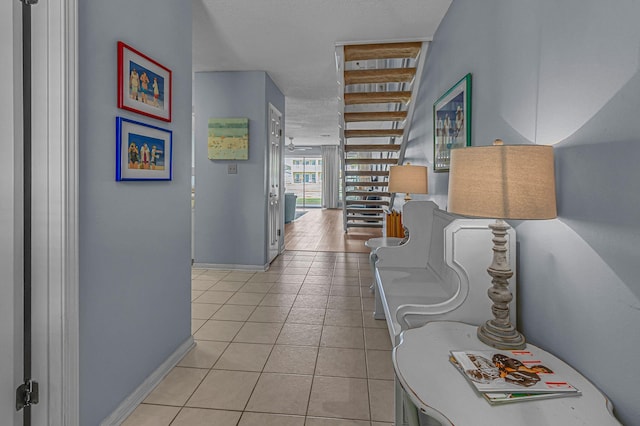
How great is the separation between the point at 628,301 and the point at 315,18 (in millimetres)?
2879

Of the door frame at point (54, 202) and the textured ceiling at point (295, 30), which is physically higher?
the textured ceiling at point (295, 30)

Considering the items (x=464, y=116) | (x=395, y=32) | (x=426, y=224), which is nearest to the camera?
(x=464, y=116)

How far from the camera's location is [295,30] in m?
3.24

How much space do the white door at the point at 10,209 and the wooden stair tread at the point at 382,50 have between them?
111 inches

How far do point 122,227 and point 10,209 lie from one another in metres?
0.47

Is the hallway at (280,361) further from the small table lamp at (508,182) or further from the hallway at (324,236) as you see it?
the hallway at (324,236)

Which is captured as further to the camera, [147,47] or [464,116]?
[464,116]

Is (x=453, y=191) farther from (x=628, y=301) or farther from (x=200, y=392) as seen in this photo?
(x=200, y=392)

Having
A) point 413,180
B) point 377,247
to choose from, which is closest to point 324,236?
point 377,247

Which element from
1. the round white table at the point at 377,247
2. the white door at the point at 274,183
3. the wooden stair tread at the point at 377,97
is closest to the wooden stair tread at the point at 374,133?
the wooden stair tread at the point at 377,97

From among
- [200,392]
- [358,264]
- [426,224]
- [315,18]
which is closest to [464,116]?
[426,224]

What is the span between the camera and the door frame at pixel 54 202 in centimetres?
134

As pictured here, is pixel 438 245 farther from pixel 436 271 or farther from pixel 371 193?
pixel 371 193

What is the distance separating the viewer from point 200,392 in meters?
1.95
